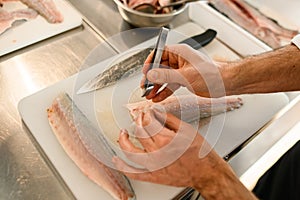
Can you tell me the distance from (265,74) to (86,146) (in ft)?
1.62

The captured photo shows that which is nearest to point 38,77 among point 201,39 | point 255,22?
point 201,39

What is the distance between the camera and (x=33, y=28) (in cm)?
119

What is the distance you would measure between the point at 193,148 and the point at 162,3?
23.5 inches

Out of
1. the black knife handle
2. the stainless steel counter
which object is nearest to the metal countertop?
the stainless steel counter

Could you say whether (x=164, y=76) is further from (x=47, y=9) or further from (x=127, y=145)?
(x=47, y=9)

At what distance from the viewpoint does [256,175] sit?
1.03m

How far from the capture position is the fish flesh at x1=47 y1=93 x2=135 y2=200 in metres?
0.88

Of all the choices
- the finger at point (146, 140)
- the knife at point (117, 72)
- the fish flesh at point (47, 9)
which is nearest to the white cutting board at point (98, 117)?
the knife at point (117, 72)

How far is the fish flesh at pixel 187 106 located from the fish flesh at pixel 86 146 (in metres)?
0.13

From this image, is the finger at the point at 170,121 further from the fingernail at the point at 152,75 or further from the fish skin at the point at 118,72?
the fish skin at the point at 118,72

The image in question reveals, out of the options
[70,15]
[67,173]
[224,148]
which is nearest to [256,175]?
[224,148]

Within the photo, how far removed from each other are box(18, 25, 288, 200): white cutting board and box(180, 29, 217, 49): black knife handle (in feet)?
0.43

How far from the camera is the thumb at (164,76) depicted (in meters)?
0.91

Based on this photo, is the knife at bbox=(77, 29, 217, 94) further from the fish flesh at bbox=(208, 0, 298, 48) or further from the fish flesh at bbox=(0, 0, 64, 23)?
the fish flesh at bbox=(208, 0, 298, 48)
